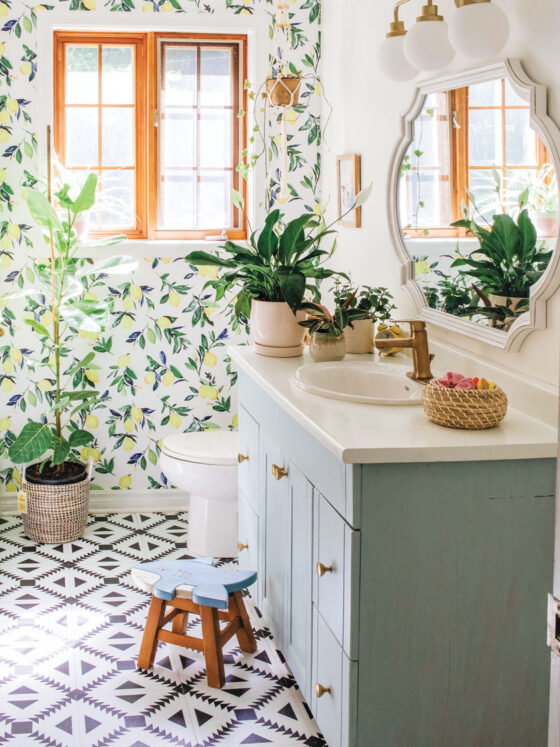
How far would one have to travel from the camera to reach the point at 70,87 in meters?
4.15

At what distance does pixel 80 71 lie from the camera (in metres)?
4.14

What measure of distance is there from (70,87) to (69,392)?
135cm

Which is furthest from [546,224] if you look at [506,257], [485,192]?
[485,192]

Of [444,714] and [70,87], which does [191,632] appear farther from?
[70,87]

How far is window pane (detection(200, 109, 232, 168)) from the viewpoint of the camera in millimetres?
4246

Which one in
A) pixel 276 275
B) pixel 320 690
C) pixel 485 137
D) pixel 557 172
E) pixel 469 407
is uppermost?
pixel 485 137

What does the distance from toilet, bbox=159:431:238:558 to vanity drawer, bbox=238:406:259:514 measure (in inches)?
11.5

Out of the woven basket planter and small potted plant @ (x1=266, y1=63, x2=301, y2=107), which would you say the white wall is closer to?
small potted plant @ (x1=266, y1=63, x2=301, y2=107)

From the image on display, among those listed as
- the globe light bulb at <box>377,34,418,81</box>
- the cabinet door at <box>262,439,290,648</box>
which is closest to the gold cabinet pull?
the cabinet door at <box>262,439,290,648</box>

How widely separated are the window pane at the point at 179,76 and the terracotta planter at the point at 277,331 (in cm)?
146

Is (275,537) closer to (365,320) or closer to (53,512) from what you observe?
(365,320)

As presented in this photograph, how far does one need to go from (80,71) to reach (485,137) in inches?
91.1

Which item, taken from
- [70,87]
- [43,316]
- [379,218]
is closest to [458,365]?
[379,218]

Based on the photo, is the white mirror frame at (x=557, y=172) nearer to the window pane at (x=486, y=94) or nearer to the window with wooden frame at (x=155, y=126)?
the window pane at (x=486, y=94)
